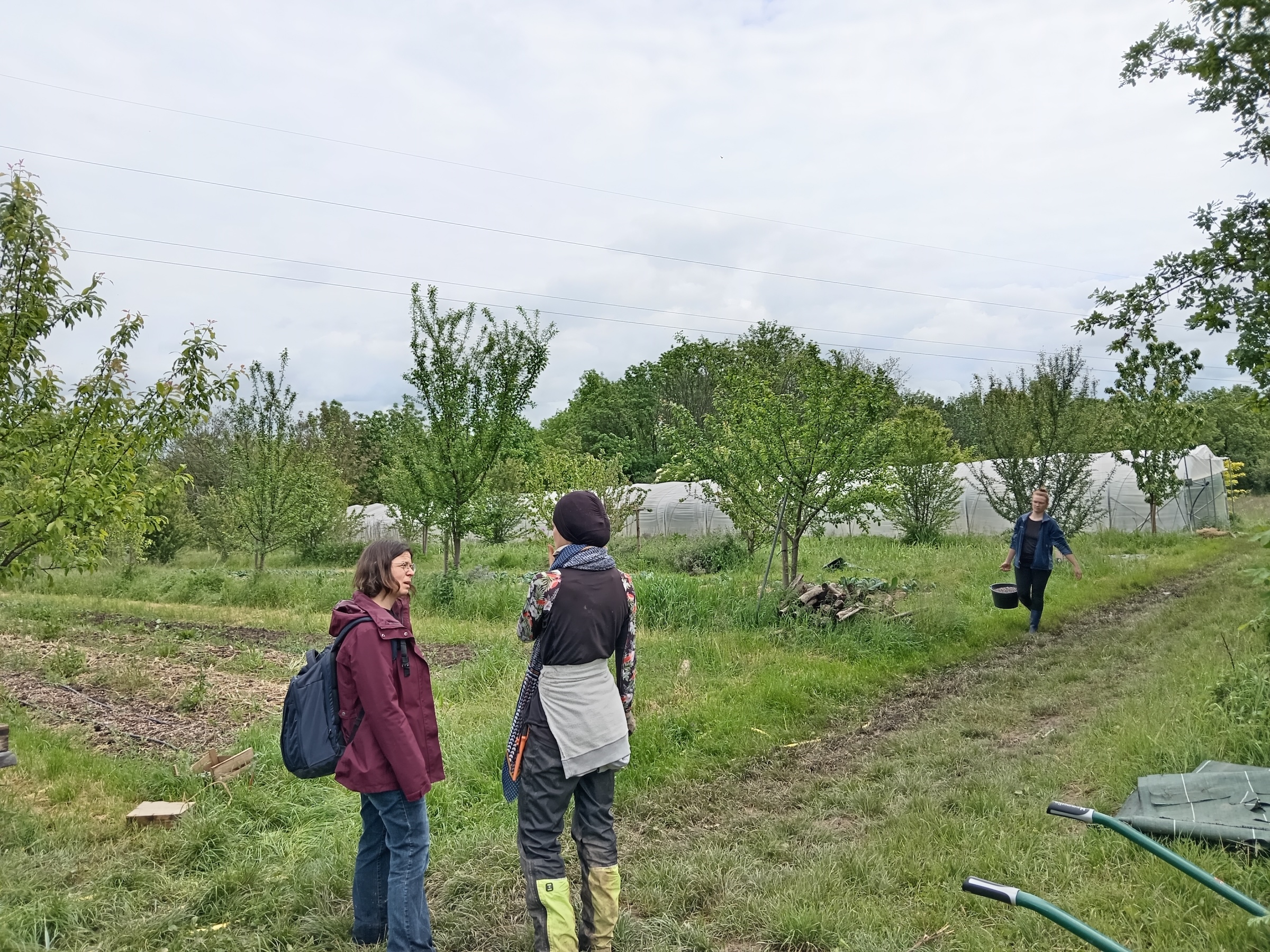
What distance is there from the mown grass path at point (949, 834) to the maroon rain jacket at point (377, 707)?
124cm

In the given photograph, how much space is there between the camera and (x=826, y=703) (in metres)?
7.35

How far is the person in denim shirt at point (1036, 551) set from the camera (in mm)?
9492

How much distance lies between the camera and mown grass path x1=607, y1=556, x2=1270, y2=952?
339cm

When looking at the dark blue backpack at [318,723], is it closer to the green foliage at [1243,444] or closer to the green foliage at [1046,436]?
the green foliage at [1046,436]

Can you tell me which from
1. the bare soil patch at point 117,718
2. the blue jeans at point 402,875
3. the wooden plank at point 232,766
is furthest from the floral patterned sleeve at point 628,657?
the bare soil patch at point 117,718

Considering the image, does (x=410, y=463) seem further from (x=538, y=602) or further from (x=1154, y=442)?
(x=1154, y=442)

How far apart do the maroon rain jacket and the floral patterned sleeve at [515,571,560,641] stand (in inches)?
16.6

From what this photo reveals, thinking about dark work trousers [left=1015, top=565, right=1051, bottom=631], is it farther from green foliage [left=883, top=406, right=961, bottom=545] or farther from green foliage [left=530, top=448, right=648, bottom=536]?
green foliage [left=530, top=448, right=648, bottom=536]

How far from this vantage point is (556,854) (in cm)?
336

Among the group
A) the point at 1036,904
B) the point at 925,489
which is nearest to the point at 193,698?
the point at 1036,904

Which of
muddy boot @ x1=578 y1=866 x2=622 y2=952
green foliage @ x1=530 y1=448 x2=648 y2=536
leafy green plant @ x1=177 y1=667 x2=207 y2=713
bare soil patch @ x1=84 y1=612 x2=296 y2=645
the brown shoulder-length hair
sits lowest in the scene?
bare soil patch @ x1=84 y1=612 x2=296 y2=645

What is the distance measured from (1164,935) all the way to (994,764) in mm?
2392

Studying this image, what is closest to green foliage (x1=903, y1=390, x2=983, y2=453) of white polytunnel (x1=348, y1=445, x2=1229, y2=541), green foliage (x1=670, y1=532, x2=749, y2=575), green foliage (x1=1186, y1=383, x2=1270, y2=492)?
green foliage (x1=1186, y1=383, x2=1270, y2=492)

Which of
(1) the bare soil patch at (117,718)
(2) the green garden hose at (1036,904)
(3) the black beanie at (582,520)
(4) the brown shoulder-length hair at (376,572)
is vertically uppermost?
(3) the black beanie at (582,520)
